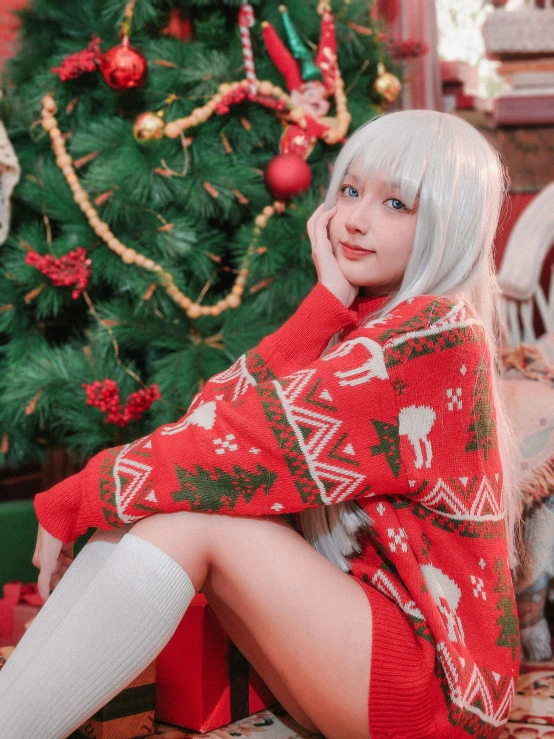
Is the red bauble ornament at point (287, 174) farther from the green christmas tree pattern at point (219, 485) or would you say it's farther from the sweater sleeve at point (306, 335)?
the green christmas tree pattern at point (219, 485)

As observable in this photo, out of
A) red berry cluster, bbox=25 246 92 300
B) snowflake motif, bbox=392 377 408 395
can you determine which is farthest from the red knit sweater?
red berry cluster, bbox=25 246 92 300

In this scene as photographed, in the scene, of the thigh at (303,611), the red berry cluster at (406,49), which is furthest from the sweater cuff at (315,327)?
the red berry cluster at (406,49)

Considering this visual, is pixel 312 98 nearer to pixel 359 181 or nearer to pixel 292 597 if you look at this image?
pixel 359 181

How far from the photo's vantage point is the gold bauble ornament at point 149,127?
1.37 m

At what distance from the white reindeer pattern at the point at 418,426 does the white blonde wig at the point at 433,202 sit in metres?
0.11

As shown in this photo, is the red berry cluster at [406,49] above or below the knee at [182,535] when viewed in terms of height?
above

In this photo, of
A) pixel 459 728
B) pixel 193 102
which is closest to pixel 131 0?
pixel 193 102

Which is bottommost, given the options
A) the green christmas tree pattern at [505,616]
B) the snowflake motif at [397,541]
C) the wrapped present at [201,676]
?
the wrapped present at [201,676]

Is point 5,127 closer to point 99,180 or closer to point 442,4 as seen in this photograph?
point 99,180

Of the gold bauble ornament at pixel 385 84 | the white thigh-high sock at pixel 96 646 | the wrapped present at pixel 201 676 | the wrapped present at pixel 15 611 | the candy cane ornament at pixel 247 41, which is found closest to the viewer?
the white thigh-high sock at pixel 96 646

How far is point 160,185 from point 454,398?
733 mm

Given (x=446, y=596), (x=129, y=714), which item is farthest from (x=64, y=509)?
(x=446, y=596)

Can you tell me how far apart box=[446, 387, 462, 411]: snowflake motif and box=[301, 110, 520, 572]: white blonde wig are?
0.28ft

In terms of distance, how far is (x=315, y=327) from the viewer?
40.6 inches
